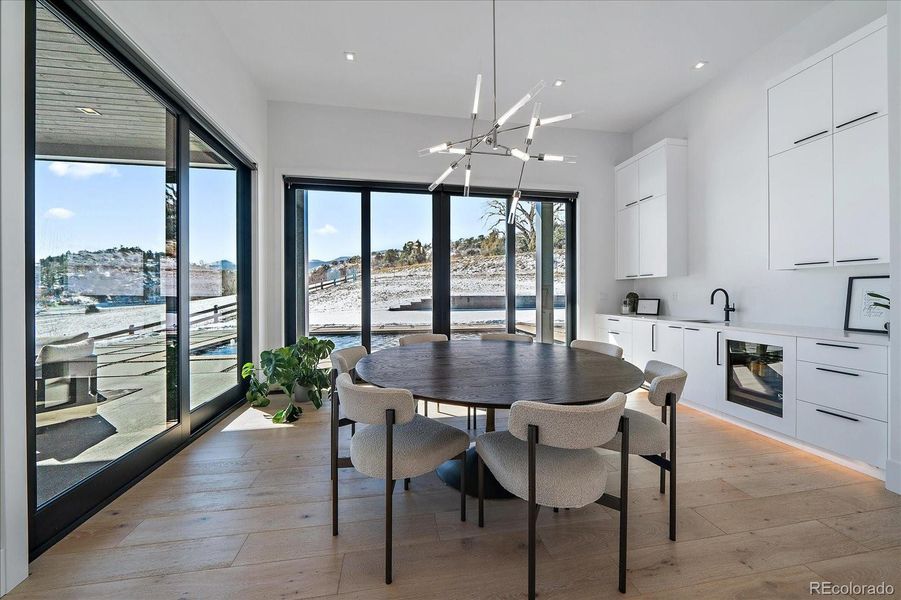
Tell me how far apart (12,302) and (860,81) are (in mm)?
4682

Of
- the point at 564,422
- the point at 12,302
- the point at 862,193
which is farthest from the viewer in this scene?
the point at 862,193

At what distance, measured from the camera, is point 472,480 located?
2160 millimetres

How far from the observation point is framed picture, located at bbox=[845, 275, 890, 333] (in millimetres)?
2529

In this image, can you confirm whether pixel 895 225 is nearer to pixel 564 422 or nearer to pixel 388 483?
pixel 564 422

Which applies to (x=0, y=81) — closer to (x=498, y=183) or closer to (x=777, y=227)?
(x=498, y=183)

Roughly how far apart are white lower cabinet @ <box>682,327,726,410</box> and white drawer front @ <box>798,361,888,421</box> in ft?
2.20

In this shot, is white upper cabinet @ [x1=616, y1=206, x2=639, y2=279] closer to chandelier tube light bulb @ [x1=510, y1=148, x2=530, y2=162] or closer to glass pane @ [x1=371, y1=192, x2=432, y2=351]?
glass pane @ [x1=371, y1=192, x2=432, y2=351]

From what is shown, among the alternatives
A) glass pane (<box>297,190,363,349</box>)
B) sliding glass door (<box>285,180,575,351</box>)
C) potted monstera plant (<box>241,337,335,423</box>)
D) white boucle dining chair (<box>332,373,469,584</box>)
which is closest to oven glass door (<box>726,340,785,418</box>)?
sliding glass door (<box>285,180,575,351</box>)

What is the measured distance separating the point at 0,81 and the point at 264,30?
2.26 meters

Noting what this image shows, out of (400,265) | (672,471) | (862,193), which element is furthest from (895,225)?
(400,265)

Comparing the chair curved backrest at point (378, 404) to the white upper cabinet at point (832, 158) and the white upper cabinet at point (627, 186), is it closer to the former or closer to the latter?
the white upper cabinet at point (832, 158)

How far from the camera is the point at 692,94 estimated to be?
13.5 feet

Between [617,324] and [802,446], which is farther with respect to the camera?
[617,324]

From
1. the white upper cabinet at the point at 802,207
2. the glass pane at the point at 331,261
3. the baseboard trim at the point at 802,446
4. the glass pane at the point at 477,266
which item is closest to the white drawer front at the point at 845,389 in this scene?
the baseboard trim at the point at 802,446
